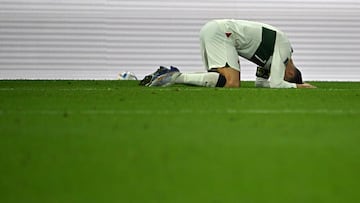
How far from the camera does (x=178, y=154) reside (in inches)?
118

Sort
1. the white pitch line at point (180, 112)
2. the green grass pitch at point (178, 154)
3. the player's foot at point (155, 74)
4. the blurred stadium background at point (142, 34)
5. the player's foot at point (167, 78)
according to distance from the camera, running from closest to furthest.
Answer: the green grass pitch at point (178, 154), the white pitch line at point (180, 112), the player's foot at point (167, 78), the player's foot at point (155, 74), the blurred stadium background at point (142, 34)

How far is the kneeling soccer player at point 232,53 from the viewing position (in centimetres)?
755

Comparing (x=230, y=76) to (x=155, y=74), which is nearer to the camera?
(x=230, y=76)

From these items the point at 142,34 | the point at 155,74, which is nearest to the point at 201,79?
the point at 155,74

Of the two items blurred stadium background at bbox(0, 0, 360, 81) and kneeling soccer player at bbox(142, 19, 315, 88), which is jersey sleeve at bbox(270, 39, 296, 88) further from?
blurred stadium background at bbox(0, 0, 360, 81)

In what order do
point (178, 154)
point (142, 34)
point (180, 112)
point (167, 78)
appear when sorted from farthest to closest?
point (142, 34), point (167, 78), point (180, 112), point (178, 154)

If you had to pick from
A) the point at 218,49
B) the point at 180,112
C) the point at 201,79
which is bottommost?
the point at 201,79

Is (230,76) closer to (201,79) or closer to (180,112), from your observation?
(201,79)

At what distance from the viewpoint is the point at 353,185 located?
2588 millimetres

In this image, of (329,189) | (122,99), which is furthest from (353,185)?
(122,99)

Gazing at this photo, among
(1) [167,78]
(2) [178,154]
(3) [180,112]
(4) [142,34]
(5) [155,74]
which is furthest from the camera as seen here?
(4) [142,34]

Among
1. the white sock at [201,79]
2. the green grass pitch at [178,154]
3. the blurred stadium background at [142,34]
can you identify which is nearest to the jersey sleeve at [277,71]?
the white sock at [201,79]

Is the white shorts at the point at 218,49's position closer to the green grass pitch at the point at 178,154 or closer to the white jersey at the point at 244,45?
the white jersey at the point at 244,45

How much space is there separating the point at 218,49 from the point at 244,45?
0.26 metres
